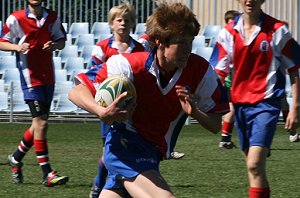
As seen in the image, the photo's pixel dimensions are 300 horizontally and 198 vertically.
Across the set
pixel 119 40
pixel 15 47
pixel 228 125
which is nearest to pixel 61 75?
pixel 228 125

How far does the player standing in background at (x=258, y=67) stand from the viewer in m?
7.55

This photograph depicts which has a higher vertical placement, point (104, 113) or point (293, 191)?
point (104, 113)

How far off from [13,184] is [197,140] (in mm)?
6382

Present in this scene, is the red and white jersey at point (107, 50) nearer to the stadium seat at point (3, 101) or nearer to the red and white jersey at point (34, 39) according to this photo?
the red and white jersey at point (34, 39)

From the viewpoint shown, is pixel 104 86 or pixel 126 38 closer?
pixel 104 86

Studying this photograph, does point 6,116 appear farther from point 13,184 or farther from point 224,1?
point 13,184

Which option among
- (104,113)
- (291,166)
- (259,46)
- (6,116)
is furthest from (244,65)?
(6,116)

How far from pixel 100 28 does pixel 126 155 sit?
52.9ft

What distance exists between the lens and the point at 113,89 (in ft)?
17.7

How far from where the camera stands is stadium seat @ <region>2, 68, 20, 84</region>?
2034 cm

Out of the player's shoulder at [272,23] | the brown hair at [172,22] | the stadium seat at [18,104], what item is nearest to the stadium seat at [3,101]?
the stadium seat at [18,104]

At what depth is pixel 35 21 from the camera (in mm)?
9922

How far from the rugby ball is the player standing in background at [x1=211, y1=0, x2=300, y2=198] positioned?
224 cm

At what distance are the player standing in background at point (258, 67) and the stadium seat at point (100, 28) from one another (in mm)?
13868
